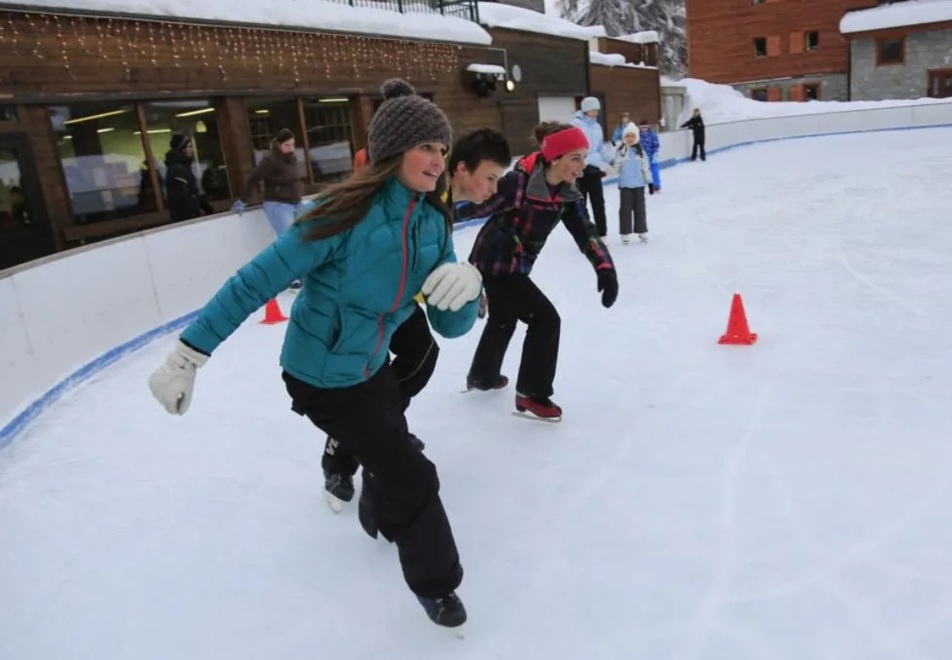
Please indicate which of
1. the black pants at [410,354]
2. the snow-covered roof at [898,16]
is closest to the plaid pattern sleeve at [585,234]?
the black pants at [410,354]

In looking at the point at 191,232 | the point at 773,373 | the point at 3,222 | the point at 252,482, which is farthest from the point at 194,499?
the point at 3,222

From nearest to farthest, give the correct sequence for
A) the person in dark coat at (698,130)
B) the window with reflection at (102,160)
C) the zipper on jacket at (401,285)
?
the zipper on jacket at (401,285)
the window with reflection at (102,160)
the person in dark coat at (698,130)

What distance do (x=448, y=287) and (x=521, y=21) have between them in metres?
15.7

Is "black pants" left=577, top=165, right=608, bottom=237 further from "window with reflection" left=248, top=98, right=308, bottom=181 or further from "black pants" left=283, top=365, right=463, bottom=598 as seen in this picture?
"black pants" left=283, top=365, right=463, bottom=598

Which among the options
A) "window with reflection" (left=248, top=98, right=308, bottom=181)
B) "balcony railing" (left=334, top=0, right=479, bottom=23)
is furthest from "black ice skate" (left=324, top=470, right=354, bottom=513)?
"balcony railing" (left=334, top=0, right=479, bottom=23)

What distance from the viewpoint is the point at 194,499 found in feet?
9.50

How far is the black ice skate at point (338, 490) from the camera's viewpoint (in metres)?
2.68

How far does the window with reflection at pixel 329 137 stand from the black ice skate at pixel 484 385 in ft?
25.7

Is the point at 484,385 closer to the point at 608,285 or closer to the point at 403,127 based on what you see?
the point at 608,285

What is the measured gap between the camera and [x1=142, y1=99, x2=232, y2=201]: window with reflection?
8336 mm

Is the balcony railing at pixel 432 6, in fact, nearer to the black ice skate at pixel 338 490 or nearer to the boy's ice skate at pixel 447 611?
the black ice skate at pixel 338 490

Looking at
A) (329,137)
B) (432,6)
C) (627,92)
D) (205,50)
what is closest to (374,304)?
(205,50)

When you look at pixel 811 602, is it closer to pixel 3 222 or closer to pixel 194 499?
pixel 194 499

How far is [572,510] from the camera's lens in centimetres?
255
